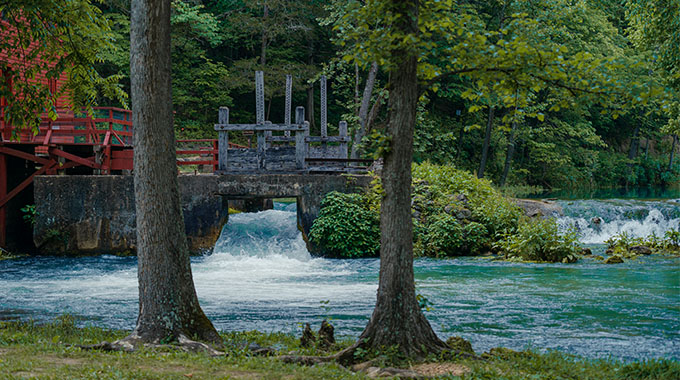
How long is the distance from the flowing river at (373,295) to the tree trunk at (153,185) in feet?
8.07

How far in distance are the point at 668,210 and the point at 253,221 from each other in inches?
634

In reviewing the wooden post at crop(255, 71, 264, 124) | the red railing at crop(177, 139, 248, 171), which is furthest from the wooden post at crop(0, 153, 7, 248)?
the wooden post at crop(255, 71, 264, 124)

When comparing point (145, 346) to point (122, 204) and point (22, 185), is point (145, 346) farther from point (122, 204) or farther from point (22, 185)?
point (22, 185)

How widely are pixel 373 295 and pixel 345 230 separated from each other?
6188mm

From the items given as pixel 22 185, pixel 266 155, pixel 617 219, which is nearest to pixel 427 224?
pixel 266 155

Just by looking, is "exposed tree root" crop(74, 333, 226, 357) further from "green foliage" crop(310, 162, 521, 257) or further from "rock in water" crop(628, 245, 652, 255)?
A: "rock in water" crop(628, 245, 652, 255)

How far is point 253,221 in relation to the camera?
23141mm

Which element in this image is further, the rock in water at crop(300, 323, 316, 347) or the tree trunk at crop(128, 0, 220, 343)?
the rock in water at crop(300, 323, 316, 347)

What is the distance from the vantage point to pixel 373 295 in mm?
13492

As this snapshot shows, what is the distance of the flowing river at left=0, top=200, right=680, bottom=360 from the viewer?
33.5 ft

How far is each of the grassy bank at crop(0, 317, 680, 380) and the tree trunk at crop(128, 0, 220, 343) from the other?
26.4 inches

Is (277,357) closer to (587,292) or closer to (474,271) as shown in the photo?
(587,292)

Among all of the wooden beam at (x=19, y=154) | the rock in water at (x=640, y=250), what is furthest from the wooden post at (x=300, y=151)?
the rock in water at (x=640, y=250)

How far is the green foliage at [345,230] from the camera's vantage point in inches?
770
